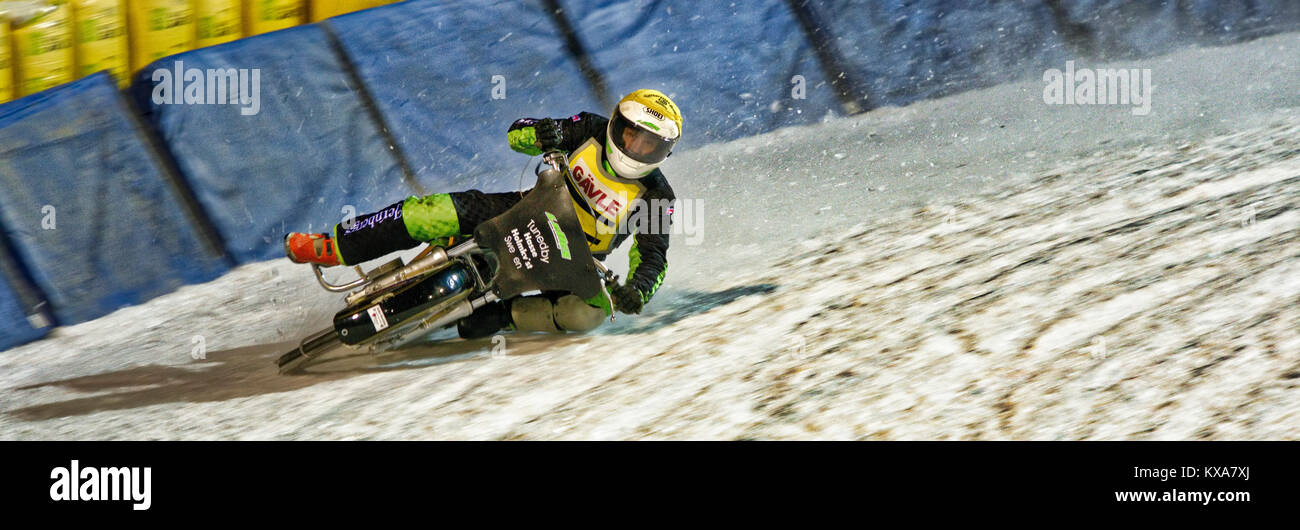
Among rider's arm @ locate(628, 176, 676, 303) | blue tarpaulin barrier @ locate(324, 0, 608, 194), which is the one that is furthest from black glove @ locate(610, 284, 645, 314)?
blue tarpaulin barrier @ locate(324, 0, 608, 194)

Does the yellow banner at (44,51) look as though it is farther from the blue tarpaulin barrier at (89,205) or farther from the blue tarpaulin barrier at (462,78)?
the blue tarpaulin barrier at (462,78)

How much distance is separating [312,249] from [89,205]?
208 cm

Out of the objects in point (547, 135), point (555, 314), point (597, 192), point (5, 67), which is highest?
point (5, 67)

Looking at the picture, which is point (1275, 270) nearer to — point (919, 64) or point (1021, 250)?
point (1021, 250)

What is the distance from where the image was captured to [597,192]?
13.7 feet

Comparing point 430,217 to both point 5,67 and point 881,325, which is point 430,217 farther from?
point 5,67

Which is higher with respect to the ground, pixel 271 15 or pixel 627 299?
pixel 271 15

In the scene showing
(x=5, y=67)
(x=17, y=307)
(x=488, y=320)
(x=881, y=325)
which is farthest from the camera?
(x=5, y=67)

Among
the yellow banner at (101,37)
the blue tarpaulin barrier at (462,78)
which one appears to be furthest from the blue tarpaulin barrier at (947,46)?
the yellow banner at (101,37)

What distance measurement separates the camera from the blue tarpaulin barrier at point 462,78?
615 centimetres

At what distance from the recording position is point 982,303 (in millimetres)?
4105

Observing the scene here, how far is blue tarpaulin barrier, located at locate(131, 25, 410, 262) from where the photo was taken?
568 centimetres

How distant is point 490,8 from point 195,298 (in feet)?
8.08

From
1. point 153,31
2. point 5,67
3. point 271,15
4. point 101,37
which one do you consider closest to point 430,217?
point 271,15
